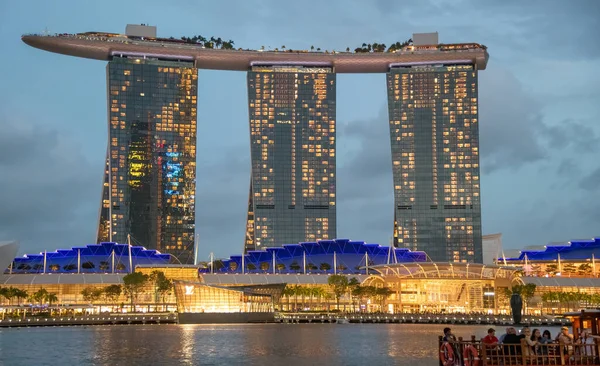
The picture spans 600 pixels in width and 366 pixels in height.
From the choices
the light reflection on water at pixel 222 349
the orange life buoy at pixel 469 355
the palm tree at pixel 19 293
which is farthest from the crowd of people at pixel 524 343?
the palm tree at pixel 19 293

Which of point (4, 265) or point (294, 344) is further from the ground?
point (4, 265)

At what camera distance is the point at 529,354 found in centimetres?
4544

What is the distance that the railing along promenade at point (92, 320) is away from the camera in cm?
16238

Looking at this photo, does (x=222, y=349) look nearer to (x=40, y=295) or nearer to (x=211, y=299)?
(x=211, y=299)

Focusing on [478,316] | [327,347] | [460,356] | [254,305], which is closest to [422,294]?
[478,316]

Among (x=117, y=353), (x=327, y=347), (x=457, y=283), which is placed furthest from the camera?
(x=457, y=283)

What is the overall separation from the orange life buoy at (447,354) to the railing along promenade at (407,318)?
110 metres

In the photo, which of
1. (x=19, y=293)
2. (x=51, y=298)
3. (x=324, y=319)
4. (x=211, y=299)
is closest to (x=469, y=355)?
(x=211, y=299)

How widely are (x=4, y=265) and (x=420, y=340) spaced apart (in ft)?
413

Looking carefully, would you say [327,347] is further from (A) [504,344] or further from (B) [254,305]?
(B) [254,305]

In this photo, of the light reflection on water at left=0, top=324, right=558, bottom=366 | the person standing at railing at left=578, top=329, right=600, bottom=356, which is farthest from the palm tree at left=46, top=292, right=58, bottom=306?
the person standing at railing at left=578, top=329, right=600, bottom=356

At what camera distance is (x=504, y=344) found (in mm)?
45750

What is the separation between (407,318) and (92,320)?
63.7 m

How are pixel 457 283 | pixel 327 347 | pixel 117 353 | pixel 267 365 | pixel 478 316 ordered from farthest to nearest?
pixel 457 283, pixel 478 316, pixel 327 347, pixel 117 353, pixel 267 365
